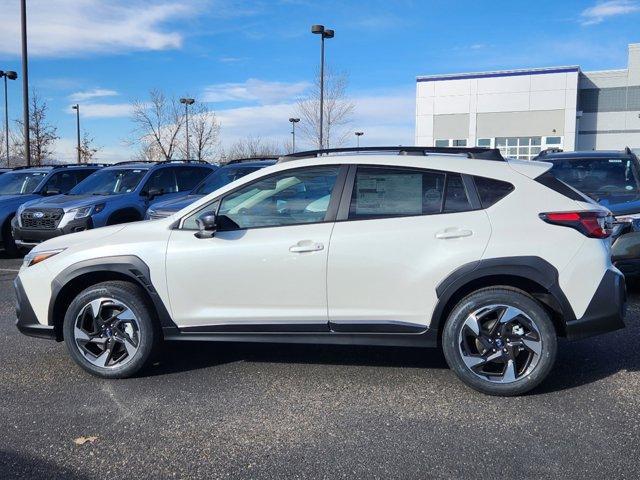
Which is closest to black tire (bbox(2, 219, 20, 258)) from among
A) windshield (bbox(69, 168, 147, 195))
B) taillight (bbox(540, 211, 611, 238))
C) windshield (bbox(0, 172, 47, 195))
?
windshield (bbox(69, 168, 147, 195))

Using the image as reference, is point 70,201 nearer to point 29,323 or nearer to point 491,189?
point 29,323

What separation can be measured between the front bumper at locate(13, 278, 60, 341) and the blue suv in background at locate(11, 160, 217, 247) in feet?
19.0

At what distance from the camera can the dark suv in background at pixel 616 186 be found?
6.92 metres

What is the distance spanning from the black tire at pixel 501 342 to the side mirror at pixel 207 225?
1.85m

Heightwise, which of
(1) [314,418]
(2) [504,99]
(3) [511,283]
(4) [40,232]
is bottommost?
(1) [314,418]

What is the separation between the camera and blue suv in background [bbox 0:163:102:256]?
38.5 ft

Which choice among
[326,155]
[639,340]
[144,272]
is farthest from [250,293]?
[639,340]

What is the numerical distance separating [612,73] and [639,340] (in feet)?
155

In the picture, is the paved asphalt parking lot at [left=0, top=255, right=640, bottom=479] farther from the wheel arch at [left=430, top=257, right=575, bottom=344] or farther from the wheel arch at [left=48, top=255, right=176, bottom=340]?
the wheel arch at [left=430, top=257, right=575, bottom=344]

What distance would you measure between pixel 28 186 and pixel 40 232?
3.57 meters

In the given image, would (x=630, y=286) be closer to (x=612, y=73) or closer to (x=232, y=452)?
(x=232, y=452)

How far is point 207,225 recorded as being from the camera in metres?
4.49

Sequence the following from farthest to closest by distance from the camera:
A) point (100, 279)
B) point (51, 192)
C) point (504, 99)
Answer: point (504, 99)
point (51, 192)
point (100, 279)

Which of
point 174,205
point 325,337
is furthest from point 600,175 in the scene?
point 174,205
